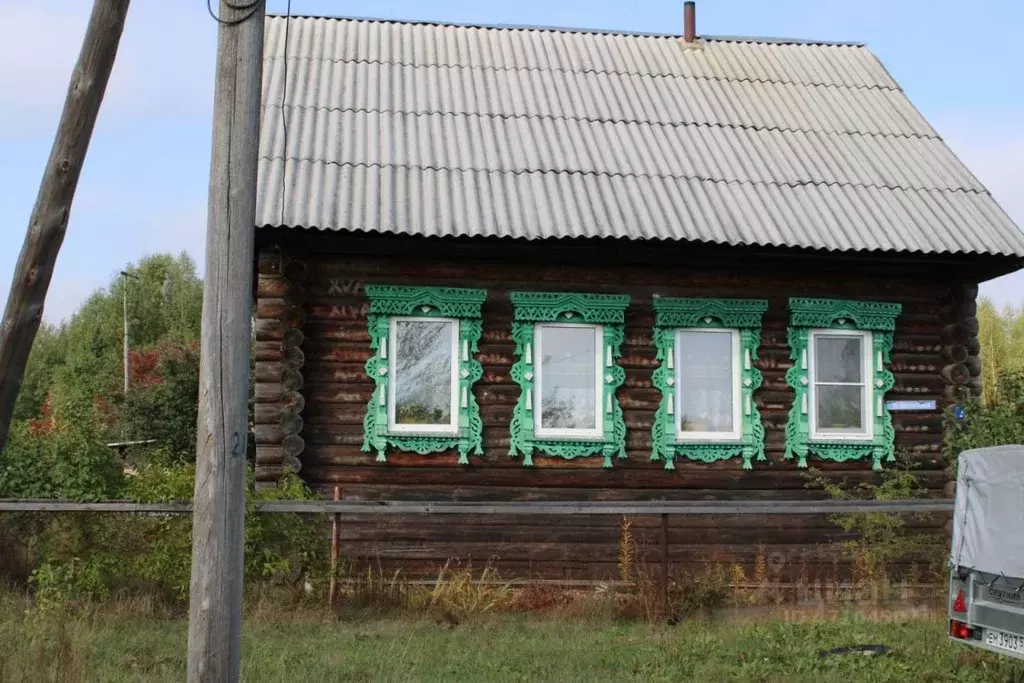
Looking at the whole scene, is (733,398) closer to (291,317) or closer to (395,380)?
(395,380)

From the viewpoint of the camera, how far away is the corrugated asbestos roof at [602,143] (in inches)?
469

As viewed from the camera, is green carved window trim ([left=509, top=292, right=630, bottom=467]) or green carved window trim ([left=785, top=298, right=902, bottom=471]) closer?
green carved window trim ([left=509, top=292, right=630, bottom=467])

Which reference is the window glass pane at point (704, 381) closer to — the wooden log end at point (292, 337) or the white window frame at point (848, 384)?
the white window frame at point (848, 384)

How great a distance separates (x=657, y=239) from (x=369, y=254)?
2.90 m

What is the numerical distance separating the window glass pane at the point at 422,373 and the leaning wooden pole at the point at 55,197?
5.92 metres

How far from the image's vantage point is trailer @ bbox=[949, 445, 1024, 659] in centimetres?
716

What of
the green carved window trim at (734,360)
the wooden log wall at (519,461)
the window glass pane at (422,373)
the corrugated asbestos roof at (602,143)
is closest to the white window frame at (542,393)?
the wooden log wall at (519,461)

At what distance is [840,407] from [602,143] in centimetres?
402

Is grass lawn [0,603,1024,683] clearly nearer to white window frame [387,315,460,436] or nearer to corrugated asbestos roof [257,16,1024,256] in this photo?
white window frame [387,315,460,436]

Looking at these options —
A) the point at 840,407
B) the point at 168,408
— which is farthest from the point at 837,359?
Result: the point at 168,408

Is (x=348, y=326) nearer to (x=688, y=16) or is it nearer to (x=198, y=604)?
(x=198, y=604)

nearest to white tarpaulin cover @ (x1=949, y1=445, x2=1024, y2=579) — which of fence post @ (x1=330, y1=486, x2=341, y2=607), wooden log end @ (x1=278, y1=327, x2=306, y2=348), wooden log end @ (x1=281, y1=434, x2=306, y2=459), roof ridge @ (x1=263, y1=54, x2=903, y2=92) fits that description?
fence post @ (x1=330, y1=486, x2=341, y2=607)

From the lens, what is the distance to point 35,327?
6160 mm

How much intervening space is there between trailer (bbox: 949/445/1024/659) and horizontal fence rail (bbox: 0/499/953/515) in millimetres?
2477
